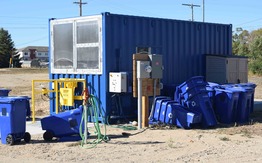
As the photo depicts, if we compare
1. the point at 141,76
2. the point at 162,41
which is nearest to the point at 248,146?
the point at 141,76

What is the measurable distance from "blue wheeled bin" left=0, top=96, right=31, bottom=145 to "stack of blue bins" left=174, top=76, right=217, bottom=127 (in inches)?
184

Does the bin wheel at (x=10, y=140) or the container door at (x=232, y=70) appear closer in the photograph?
the bin wheel at (x=10, y=140)

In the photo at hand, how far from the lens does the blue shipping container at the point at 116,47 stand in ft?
45.5

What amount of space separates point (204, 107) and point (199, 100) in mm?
234

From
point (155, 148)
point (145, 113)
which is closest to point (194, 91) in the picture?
point (145, 113)

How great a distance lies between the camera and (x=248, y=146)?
10078 mm

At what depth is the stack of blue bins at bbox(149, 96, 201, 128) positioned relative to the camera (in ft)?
41.1

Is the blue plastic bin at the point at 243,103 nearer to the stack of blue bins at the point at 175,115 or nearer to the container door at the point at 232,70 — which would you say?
the stack of blue bins at the point at 175,115

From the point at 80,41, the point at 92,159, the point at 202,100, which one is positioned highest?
the point at 80,41

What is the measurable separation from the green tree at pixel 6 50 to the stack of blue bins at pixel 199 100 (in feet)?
215

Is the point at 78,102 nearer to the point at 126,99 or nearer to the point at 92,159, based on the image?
the point at 126,99

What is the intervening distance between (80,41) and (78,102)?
1.93 metres

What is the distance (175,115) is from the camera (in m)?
12.7

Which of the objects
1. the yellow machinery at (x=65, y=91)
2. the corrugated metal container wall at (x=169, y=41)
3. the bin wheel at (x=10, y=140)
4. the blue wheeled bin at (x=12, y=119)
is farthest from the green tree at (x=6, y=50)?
the bin wheel at (x=10, y=140)
